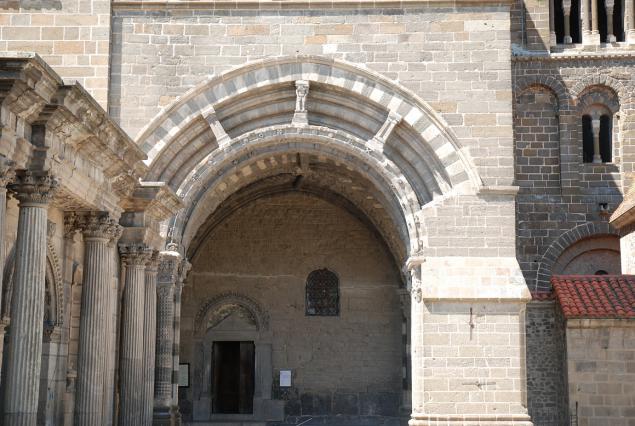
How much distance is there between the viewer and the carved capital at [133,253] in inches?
553

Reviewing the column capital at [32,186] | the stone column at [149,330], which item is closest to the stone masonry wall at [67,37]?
the stone column at [149,330]

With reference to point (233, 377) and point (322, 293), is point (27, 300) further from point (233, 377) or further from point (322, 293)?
point (233, 377)

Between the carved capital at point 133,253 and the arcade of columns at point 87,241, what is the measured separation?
0.01 meters

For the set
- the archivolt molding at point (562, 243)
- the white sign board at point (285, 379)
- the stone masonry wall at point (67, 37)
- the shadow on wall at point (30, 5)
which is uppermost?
the shadow on wall at point (30, 5)

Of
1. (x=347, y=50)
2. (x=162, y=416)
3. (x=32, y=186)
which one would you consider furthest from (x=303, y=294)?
(x=32, y=186)

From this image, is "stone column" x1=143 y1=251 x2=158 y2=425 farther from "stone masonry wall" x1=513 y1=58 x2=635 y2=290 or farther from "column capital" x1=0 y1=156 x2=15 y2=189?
"stone masonry wall" x1=513 y1=58 x2=635 y2=290

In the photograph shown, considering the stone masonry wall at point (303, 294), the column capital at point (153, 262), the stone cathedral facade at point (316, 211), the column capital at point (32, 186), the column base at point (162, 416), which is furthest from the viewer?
the stone masonry wall at point (303, 294)

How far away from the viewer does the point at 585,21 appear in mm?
23266

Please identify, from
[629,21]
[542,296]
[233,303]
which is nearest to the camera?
[542,296]

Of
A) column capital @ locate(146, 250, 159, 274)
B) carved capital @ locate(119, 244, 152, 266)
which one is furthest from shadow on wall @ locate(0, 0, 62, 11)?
carved capital @ locate(119, 244, 152, 266)

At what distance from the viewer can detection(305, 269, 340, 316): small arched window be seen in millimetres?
24250

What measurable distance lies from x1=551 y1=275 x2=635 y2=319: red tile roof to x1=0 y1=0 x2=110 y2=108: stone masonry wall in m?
9.44

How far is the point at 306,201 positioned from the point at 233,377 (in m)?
4.77

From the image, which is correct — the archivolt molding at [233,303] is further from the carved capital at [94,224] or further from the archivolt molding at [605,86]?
the carved capital at [94,224]
